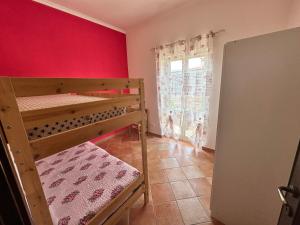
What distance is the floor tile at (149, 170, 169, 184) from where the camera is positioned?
1978 mm

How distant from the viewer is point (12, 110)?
0.61 meters

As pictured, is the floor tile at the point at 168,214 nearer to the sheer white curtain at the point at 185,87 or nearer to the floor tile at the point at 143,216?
the floor tile at the point at 143,216

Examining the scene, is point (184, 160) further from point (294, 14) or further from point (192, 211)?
point (294, 14)

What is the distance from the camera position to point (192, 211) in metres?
1.49

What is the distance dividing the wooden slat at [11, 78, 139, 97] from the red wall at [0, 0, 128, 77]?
186 cm

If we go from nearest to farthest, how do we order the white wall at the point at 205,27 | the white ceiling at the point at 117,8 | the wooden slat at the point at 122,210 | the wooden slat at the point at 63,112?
the wooden slat at the point at 63,112 → the wooden slat at the point at 122,210 → the white wall at the point at 205,27 → the white ceiling at the point at 117,8

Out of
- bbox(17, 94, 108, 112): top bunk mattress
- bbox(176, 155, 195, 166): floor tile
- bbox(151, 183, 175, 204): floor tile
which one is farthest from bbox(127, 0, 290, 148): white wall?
bbox(17, 94, 108, 112): top bunk mattress

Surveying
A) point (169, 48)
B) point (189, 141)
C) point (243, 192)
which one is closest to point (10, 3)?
point (169, 48)

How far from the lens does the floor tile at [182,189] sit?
1700mm

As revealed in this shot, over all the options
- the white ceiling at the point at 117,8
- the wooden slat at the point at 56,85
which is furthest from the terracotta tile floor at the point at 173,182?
the white ceiling at the point at 117,8

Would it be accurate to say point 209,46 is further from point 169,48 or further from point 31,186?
point 31,186

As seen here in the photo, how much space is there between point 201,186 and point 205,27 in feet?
8.33

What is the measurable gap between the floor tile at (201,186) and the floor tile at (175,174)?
0.51ft

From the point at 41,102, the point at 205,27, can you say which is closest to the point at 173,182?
the point at 41,102
